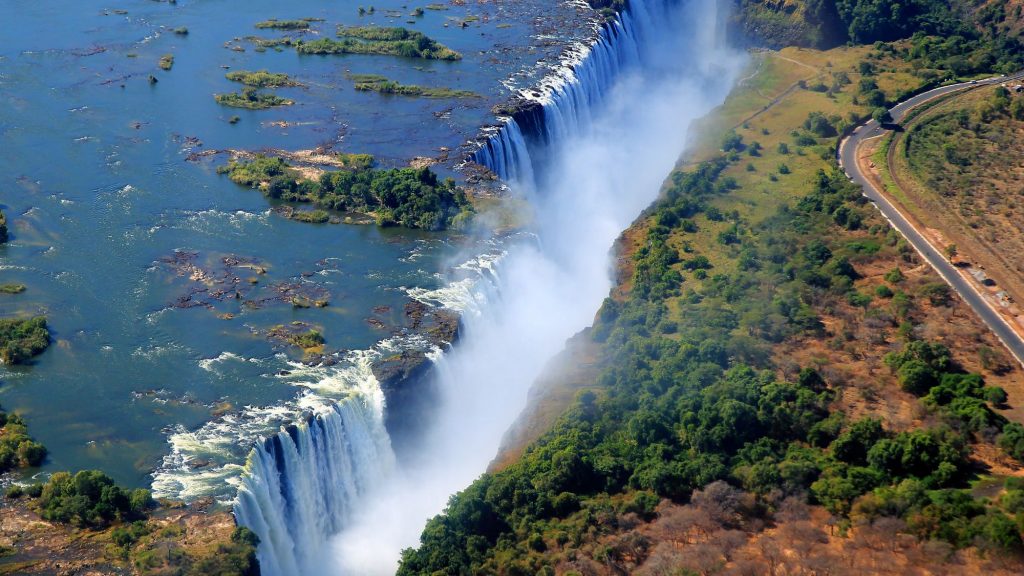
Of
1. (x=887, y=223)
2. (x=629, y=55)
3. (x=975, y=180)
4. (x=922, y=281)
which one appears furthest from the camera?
(x=629, y=55)

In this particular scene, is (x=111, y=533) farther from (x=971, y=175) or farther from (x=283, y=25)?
(x=283, y=25)

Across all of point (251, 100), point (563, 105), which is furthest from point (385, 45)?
point (563, 105)

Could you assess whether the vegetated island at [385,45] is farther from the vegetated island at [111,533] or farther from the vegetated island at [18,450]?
the vegetated island at [111,533]

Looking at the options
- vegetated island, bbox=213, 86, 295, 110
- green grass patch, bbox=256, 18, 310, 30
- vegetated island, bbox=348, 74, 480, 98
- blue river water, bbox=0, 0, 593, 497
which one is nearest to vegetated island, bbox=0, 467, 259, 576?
blue river water, bbox=0, 0, 593, 497

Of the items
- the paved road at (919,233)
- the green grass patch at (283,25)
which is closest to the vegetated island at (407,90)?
the green grass patch at (283,25)

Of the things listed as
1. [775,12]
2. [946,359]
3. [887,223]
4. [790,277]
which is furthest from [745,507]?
[775,12]

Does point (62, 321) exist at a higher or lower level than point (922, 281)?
higher

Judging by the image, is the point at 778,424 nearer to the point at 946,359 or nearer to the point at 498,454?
the point at 946,359
